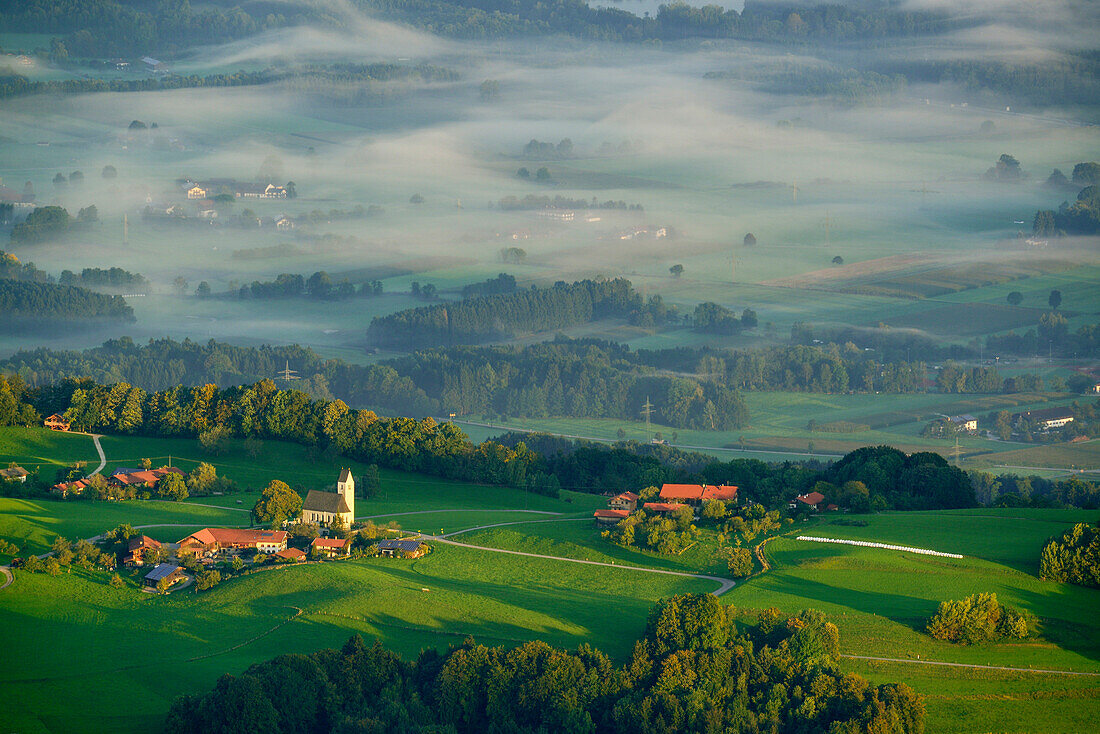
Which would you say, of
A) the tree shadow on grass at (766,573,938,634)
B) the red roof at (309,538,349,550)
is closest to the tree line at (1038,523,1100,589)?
the tree shadow on grass at (766,573,938,634)

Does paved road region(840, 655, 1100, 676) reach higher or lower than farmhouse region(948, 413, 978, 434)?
lower

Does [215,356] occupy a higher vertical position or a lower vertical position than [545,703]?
higher

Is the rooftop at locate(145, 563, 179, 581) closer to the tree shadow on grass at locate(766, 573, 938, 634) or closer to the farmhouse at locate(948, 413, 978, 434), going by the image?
the tree shadow on grass at locate(766, 573, 938, 634)

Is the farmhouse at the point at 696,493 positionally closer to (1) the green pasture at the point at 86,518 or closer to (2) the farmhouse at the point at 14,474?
(1) the green pasture at the point at 86,518

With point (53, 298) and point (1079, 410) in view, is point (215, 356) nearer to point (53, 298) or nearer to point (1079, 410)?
point (53, 298)

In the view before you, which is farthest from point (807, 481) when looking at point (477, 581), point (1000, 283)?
point (1000, 283)

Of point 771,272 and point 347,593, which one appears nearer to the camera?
point 347,593

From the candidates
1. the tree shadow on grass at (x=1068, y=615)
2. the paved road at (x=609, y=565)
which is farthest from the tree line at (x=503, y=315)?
the tree shadow on grass at (x=1068, y=615)
